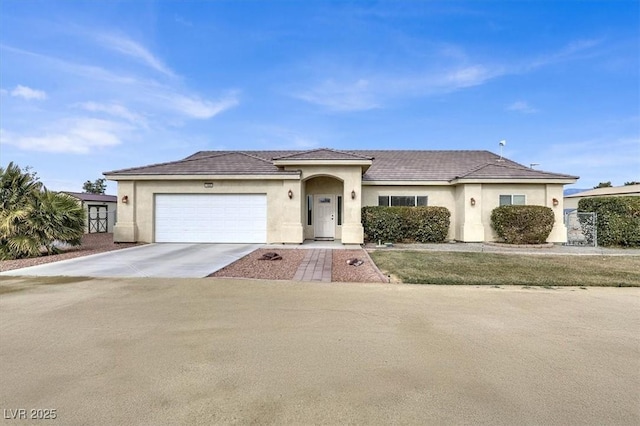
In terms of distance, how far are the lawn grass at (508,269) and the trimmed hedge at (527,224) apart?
3431 millimetres

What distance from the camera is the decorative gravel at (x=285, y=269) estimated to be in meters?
7.81

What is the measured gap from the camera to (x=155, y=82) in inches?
674

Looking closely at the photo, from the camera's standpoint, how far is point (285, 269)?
28.8 feet

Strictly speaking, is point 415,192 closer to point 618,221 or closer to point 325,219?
point 325,219

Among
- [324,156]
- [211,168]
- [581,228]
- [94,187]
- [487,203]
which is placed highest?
[94,187]

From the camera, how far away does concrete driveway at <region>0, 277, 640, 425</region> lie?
8.45 feet

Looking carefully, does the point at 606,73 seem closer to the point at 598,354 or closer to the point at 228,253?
the point at 598,354

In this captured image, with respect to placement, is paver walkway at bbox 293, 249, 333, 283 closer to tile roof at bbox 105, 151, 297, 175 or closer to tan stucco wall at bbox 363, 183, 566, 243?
tile roof at bbox 105, 151, 297, 175

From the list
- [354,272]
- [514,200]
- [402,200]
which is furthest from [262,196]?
[514,200]

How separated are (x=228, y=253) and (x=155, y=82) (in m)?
11.2

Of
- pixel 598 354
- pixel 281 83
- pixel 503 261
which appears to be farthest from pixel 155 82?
pixel 598 354

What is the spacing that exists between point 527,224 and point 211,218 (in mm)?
14482

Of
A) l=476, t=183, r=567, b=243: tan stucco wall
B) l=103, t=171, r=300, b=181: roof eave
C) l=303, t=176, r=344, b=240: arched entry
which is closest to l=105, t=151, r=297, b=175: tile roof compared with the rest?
l=103, t=171, r=300, b=181: roof eave

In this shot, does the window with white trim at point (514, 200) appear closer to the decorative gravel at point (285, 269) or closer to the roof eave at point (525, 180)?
the roof eave at point (525, 180)
